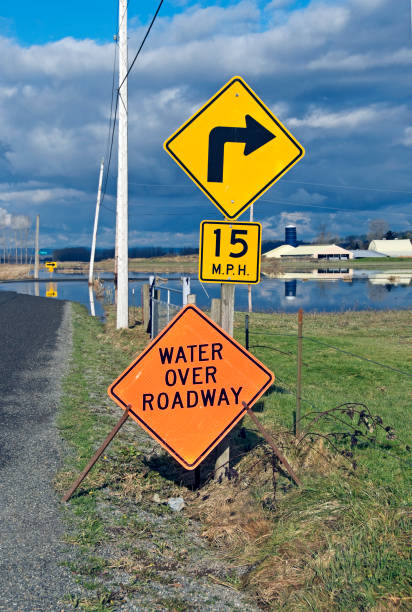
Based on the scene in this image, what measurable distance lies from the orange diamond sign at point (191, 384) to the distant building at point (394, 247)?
492 ft

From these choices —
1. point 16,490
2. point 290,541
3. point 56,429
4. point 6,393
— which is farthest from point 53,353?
point 290,541

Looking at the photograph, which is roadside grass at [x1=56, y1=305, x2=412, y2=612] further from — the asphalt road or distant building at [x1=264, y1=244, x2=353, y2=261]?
distant building at [x1=264, y1=244, x2=353, y2=261]

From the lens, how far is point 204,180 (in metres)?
5.14

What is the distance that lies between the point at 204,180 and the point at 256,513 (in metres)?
2.99

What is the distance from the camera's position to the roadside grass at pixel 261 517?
366 cm

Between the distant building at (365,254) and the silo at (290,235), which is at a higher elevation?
the silo at (290,235)

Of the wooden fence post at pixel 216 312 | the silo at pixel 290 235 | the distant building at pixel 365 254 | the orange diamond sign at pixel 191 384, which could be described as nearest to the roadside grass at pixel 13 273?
the silo at pixel 290 235

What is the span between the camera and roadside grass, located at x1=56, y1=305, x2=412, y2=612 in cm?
366

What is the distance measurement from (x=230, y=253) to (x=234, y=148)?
0.98 metres

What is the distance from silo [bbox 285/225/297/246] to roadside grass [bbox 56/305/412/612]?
462 feet

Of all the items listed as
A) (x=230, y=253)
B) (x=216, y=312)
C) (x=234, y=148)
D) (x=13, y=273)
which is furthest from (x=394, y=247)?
(x=230, y=253)

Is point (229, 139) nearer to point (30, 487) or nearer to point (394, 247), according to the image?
point (30, 487)

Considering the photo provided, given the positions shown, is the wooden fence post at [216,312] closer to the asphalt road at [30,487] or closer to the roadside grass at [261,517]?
the roadside grass at [261,517]

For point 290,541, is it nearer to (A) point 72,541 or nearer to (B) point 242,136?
(A) point 72,541
